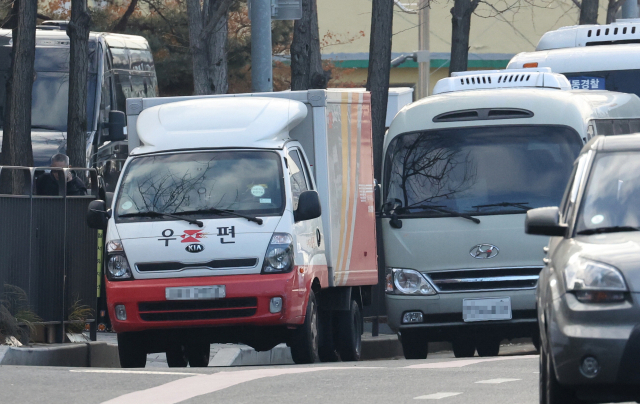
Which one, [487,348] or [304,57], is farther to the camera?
[304,57]

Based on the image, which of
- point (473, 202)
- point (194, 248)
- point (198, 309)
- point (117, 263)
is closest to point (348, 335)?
point (473, 202)

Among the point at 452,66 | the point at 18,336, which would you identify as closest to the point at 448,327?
the point at 18,336

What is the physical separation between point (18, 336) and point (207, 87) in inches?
305

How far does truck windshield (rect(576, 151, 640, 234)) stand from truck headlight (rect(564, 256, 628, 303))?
54 cm

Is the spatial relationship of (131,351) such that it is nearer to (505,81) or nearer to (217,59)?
(505,81)

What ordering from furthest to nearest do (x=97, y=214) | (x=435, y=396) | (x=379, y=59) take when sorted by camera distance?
1. (x=379, y=59)
2. (x=97, y=214)
3. (x=435, y=396)

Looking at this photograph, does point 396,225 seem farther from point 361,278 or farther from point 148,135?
point 148,135

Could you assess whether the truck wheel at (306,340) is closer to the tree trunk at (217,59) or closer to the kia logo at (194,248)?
the kia logo at (194,248)

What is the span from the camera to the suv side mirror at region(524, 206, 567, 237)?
702cm

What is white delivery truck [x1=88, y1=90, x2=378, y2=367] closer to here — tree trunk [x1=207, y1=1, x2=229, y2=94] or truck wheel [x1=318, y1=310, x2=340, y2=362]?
truck wheel [x1=318, y1=310, x2=340, y2=362]

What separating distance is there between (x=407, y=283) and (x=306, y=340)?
1.35 metres

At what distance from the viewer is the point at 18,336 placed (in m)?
12.2

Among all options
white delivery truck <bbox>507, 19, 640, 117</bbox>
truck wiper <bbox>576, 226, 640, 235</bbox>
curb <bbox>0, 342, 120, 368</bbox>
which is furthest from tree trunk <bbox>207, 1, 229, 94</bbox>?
truck wiper <bbox>576, 226, 640, 235</bbox>

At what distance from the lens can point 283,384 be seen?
9281 millimetres
